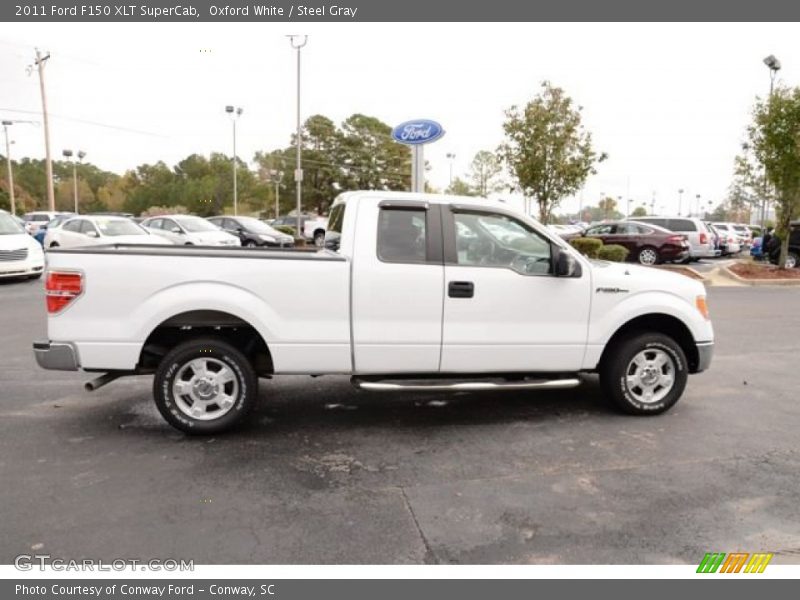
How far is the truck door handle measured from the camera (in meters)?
4.75

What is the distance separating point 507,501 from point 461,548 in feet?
2.05

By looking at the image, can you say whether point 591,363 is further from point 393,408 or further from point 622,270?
point 393,408

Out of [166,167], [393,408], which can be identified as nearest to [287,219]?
[393,408]

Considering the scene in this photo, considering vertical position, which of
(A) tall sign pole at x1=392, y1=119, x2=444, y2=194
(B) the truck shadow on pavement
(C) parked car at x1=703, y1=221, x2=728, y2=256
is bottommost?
(B) the truck shadow on pavement

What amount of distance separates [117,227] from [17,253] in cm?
309

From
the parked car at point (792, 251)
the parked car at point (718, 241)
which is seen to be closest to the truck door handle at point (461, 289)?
the parked car at point (792, 251)

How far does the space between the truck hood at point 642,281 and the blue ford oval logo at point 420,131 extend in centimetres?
897

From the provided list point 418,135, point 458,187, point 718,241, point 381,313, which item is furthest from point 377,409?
point 458,187

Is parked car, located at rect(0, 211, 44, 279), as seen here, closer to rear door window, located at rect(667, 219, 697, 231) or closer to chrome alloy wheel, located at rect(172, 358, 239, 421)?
chrome alloy wheel, located at rect(172, 358, 239, 421)

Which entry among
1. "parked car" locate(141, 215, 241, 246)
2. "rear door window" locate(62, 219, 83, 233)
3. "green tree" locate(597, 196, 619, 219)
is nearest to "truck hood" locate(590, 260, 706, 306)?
"rear door window" locate(62, 219, 83, 233)

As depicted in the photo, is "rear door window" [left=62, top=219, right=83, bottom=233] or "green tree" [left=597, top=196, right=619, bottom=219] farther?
"green tree" [left=597, top=196, right=619, bottom=219]

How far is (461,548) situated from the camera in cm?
315

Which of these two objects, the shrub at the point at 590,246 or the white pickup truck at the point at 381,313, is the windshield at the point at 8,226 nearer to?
the white pickup truck at the point at 381,313

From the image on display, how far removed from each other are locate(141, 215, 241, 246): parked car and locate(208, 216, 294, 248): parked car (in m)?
1.63
